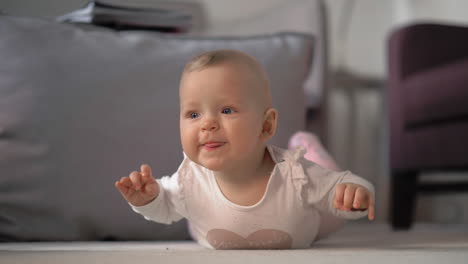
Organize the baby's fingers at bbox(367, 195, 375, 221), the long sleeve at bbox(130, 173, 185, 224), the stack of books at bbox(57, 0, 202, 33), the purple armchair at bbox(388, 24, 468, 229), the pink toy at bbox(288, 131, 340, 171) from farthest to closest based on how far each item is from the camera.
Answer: the purple armchair at bbox(388, 24, 468, 229)
the stack of books at bbox(57, 0, 202, 33)
the pink toy at bbox(288, 131, 340, 171)
the long sleeve at bbox(130, 173, 185, 224)
the baby's fingers at bbox(367, 195, 375, 221)

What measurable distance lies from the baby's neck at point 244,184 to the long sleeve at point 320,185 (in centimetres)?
4

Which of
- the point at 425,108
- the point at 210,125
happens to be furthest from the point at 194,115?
the point at 425,108

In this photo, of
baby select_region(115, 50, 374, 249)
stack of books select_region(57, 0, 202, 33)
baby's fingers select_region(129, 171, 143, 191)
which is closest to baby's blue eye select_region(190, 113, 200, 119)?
baby select_region(115, 50, 374, 249)

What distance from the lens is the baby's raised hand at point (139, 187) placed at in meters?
0.58

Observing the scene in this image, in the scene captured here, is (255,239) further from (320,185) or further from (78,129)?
(78,129)

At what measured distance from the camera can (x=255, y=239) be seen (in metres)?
0.60

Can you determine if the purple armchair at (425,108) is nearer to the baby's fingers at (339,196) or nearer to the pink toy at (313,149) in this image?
the pink toy at (313,149)

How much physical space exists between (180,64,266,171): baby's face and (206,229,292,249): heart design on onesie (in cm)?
10

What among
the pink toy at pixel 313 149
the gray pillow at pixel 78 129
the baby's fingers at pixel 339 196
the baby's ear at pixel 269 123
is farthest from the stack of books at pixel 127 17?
the baby's fingers at pixel 339 196

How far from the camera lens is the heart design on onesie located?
600 mm

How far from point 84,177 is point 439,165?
88 centimetres

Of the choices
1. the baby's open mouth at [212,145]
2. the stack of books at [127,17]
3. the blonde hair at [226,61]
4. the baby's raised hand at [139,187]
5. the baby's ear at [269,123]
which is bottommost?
the baby's raised hand at [139,187]

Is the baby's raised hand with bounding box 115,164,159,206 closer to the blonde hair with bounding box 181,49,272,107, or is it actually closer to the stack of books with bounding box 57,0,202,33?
the blonde hair with bounding box 181,49,272,107

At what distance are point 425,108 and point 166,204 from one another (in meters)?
0.83
